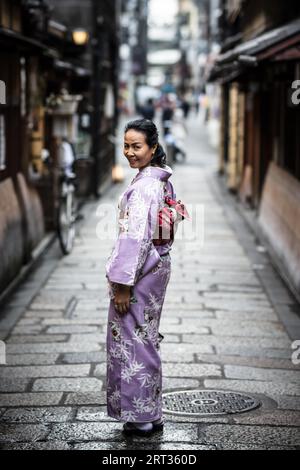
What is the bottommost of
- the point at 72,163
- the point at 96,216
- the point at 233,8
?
the point at 96,216

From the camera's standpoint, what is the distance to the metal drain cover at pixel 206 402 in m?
7.24

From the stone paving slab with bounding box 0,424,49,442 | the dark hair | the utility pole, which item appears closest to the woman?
the dark hair

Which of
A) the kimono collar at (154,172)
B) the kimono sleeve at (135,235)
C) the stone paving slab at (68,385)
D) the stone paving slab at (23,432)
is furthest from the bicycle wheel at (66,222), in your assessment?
the kimono sleeve at (135,235)

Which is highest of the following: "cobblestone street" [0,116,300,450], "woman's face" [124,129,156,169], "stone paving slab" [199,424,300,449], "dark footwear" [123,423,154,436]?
"woman's face" [124,129,156,169]

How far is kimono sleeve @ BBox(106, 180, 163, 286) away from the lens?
6.19 meters

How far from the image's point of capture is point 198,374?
830cm

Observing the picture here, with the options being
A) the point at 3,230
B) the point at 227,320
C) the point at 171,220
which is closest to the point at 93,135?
the point at 3,230

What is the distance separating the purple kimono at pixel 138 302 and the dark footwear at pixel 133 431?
0.11 metres

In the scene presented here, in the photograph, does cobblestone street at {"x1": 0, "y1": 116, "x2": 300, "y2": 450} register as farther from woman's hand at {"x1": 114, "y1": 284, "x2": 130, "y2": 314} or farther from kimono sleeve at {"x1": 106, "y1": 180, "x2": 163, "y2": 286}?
kimono sleeve at {"x1": 106, "y1": 180, "x2": 163, "y2": 286}

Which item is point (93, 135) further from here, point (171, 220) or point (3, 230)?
point (171, 220)

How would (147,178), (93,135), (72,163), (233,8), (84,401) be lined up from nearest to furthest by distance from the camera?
(147,178) < (84,401) < (72,163) < (93,135) < (233,8)

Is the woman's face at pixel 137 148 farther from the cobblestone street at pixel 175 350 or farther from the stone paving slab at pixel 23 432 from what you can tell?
the stone paving slab at pixel 23 432

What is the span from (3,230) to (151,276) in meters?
5.88

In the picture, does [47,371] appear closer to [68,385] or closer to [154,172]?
[68,385]
